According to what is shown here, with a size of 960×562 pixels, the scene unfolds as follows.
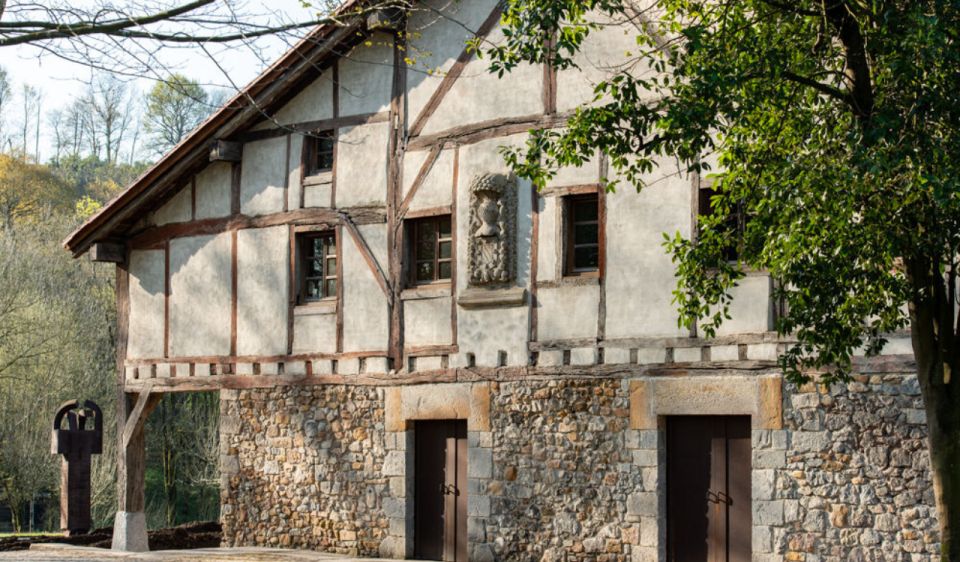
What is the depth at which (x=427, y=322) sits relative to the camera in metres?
14.5

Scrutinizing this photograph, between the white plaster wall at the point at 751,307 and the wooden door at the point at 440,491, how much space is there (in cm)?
354

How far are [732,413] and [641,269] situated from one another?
1610 millimetres

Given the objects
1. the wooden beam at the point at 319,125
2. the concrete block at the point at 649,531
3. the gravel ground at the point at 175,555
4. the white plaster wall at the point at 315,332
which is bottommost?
the gravel ground at the point at 175,555

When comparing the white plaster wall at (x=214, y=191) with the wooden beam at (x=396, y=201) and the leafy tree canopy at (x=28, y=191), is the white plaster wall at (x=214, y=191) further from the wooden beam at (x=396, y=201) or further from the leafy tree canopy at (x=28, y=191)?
the leafy tree canopy at (x=28, y=191)

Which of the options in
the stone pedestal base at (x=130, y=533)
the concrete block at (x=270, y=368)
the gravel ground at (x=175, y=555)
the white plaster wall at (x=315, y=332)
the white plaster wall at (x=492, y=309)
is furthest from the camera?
the stone pedestal base at (x=130, y=533)

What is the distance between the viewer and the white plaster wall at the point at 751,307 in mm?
11969

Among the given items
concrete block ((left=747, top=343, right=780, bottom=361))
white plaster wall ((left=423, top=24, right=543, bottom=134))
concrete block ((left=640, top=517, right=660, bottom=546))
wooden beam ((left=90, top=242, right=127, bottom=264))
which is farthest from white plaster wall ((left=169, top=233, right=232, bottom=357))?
concrete block ((left=747, top=343, right=780, bottom=361))

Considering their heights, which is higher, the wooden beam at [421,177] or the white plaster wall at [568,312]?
the wooden beam at [421,177]

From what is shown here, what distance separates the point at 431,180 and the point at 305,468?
365 centimetres

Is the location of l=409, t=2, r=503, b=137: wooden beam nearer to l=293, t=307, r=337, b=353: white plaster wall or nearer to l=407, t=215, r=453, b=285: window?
l=407, t=215, r=453, b=285: window

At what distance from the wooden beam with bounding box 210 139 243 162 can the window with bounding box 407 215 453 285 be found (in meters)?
2.68

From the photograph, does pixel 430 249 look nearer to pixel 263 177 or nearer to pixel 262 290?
pixel 262 290

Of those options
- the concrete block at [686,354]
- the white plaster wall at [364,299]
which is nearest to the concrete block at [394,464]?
the white plaster wall at [364,299]

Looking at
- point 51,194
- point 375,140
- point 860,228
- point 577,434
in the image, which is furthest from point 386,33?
point 51,194
